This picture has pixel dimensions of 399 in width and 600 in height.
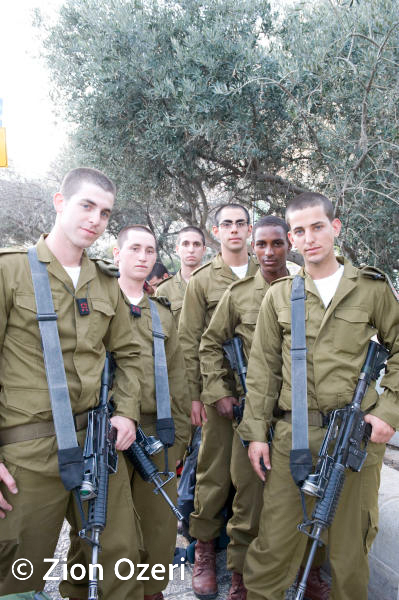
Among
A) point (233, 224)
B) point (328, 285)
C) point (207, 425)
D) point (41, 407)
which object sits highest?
point (233, 224)

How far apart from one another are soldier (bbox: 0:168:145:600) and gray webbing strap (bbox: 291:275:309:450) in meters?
0.80

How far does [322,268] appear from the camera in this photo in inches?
98.3

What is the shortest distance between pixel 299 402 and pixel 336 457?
29cm

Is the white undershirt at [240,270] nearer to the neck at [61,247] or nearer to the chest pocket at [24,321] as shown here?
the neck at [61,247]

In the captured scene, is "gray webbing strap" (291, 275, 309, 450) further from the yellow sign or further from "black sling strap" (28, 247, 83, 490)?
the yellow sign

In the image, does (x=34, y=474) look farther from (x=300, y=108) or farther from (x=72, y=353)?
(x=300, y=108)

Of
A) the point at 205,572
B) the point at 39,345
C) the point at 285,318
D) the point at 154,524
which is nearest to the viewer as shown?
the point at 39,345

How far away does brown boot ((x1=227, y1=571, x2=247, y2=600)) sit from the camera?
2.70 meters

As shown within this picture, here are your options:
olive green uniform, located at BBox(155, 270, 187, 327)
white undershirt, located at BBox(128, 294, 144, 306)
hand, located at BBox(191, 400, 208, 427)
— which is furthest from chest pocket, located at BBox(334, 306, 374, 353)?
olive green uniform, located at BBox(155, 270, 187, 327)

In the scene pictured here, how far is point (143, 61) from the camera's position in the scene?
5.63 m

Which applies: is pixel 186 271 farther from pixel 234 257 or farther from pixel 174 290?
pixel 234 257

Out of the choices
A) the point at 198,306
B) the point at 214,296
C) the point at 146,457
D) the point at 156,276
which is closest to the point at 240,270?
the point at 214,296

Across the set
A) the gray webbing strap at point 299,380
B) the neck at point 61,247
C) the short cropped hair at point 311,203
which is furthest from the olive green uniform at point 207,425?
the neck at point 61,247

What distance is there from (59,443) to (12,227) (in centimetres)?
1441
